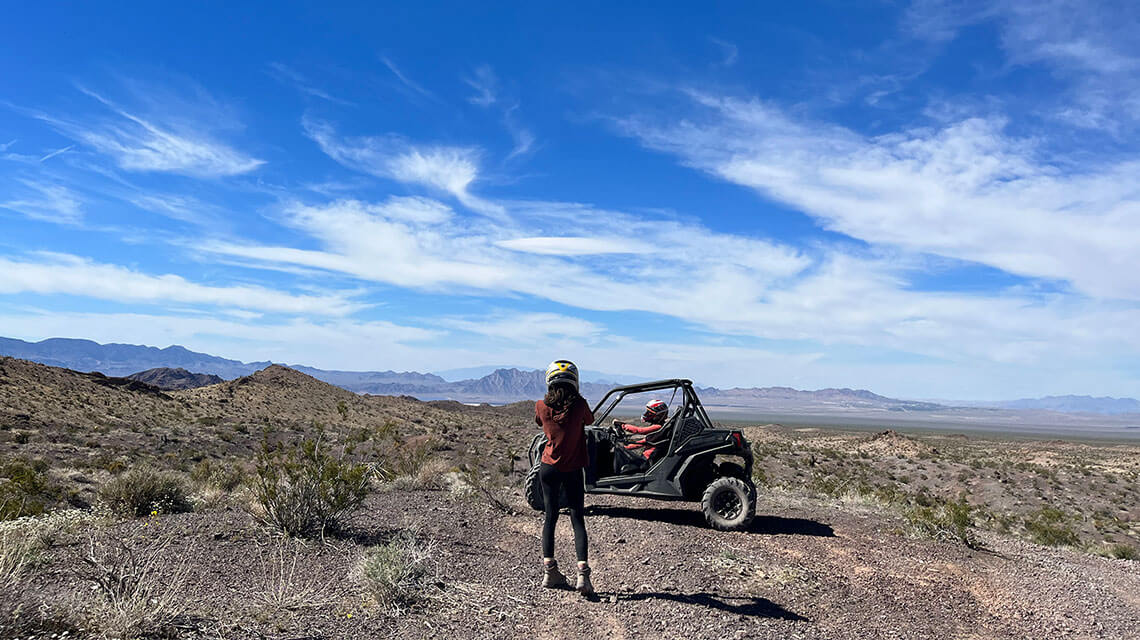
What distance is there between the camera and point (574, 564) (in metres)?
7.41

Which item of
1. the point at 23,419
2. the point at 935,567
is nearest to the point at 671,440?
the point at 935,567

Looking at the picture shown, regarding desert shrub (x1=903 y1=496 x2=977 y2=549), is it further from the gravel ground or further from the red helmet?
the red helmet

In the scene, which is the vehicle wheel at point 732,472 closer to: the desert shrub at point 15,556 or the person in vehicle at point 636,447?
the person in vehicle at point 636,447

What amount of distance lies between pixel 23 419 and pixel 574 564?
118ft

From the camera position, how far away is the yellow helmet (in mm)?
6391

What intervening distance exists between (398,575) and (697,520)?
519 centimetres

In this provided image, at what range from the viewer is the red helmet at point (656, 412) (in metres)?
10.4

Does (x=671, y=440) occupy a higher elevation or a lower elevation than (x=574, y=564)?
higher

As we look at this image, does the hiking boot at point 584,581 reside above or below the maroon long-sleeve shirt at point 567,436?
below

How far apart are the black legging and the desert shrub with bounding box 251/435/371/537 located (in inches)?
115

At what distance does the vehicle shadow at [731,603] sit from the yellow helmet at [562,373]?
2.08 meters

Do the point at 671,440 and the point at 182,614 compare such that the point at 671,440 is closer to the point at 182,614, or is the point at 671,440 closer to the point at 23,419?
the point at 182,614

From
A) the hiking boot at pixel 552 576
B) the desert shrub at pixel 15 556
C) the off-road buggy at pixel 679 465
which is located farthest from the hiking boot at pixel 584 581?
the desert shrub at pixel 15 556

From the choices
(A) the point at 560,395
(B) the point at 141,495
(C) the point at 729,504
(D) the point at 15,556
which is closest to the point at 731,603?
(A) the point at 560,395
